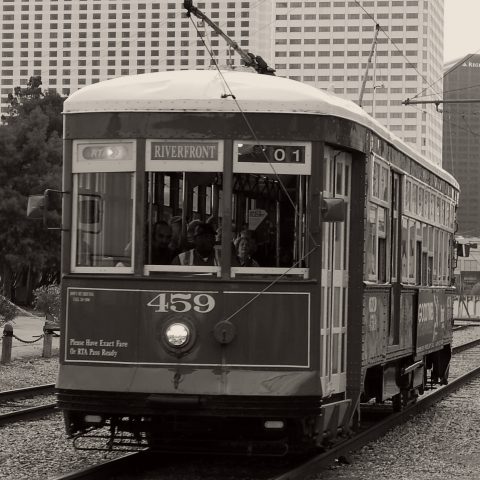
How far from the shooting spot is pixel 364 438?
11602 mm

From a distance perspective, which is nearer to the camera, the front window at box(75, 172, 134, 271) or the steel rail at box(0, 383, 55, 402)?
the front window at box(75, 172, 134, 271)

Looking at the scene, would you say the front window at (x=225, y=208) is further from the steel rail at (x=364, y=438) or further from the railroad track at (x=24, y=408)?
the railroad track at (x=24, y=408)

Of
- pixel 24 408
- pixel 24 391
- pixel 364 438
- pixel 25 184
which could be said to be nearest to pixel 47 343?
pixel 24 391

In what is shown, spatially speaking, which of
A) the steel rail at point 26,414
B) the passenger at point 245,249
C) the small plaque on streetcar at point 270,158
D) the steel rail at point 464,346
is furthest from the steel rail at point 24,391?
the steel rail at point 464,346

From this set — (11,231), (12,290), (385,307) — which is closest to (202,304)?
(385,307)

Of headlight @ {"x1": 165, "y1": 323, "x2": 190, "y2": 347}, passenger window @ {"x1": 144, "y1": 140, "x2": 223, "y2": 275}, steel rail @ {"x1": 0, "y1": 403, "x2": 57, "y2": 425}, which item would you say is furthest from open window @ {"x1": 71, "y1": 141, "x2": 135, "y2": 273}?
steel rail @ {"x1": 0, "y1": 403, "x2": 57, "y2": 425}

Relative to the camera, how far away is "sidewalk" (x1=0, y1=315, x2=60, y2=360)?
24047 millimetres

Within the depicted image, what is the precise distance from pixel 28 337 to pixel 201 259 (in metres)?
21.5

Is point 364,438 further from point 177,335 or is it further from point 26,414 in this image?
point 26,414

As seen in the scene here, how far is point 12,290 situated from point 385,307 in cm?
4330

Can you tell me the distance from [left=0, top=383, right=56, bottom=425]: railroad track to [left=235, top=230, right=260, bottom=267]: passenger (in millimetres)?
4584

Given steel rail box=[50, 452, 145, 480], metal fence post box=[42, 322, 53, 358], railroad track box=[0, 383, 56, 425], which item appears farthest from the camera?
metal fence post box=[42, 322, 53, 358]

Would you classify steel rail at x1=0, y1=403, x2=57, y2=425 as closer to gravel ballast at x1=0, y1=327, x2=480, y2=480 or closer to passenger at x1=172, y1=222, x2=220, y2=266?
gravel ballast at x1=0, y1=327, x2=480, y2=480

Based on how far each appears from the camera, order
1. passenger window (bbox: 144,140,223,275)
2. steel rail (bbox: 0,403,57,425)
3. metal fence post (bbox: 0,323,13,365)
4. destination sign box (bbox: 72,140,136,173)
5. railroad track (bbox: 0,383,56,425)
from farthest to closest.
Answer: metal fence post (bbox: 0,323,13,365), railroad track (bbox: 0,383,56,425), steel rail (bbox: 0,403,57,425), destination sign box (bbox: 72,140,136,173), passenger window (bbox: 144,140,223,275)
